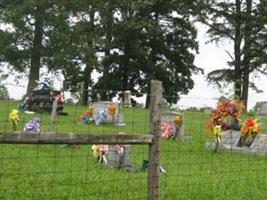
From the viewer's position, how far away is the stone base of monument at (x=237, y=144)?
1903 centimetres

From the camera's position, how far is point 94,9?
4941cm

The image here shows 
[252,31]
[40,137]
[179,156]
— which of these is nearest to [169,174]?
[179,156]

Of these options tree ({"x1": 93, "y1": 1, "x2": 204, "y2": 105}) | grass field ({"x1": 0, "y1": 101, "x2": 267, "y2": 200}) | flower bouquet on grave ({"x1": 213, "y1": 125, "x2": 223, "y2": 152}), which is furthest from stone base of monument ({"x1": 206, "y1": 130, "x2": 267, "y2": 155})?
tree ({"x1": 93, "y1": 1, "x2": 204, "y2": 105})

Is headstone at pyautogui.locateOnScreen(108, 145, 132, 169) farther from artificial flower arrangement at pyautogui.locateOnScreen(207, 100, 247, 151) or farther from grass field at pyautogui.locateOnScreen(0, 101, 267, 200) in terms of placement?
artificial flower arrangement at pyautogui.locateOnScreen(207, 100, 247, 151)

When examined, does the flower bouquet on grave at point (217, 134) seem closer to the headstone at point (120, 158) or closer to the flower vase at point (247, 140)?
the flower vase at point (247, 140)

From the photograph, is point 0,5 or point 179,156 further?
point 0,5

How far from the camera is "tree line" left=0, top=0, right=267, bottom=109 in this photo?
47.1 metres

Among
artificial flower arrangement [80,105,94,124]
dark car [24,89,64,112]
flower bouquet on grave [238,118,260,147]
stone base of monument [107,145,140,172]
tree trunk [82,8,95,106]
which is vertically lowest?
stone base of monument [107,145,140,172]

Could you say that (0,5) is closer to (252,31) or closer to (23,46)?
(23,46)

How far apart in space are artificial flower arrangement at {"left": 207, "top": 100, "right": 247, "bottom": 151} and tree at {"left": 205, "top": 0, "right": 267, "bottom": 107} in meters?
26.8

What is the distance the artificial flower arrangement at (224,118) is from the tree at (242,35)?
87.8 feet

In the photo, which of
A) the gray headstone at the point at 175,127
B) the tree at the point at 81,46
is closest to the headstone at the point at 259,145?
the gray headstone at the point at 175,127

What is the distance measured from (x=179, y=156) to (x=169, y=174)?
347 cm

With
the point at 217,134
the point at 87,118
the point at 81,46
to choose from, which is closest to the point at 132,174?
the point at 217,134
